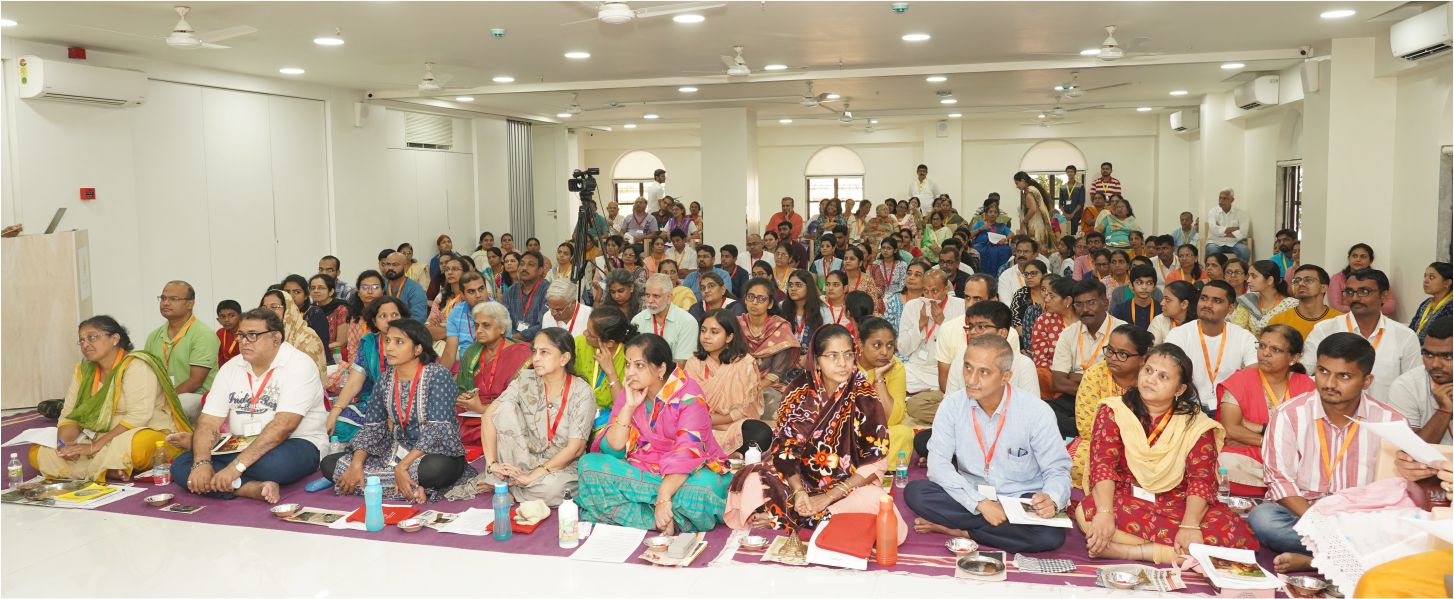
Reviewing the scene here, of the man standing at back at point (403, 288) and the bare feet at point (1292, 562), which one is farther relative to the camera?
the man standing at back at point (403, 288)

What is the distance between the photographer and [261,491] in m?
4.75

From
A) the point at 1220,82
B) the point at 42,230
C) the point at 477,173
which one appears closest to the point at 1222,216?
the point at 1220,82

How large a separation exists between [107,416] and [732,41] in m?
5.12

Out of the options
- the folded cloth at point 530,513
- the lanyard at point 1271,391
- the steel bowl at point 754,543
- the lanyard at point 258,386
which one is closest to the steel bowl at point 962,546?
the steel bowl at point 754,543

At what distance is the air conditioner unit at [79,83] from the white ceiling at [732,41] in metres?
0.23

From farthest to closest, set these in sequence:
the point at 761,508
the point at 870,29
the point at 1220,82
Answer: the point at 1220,82 < the point at 870,29 < the point at 761,508

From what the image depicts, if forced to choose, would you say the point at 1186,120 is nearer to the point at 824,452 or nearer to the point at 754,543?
the point at 824,452

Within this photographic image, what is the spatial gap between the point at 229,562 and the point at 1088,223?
532 inches

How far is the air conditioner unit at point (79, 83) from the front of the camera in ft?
24.9

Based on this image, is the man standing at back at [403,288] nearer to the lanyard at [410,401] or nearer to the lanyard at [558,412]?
the lanyard at [410,401]

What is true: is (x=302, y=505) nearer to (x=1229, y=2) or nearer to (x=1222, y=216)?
(x=1229, y=2)

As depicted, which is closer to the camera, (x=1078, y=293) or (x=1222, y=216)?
(x=1078, y=293)

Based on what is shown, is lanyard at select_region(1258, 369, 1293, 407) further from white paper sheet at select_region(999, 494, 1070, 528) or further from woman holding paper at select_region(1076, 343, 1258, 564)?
white paper sheet at select_region(999, 494, 1070, 528)

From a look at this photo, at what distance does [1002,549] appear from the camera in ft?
13.1
